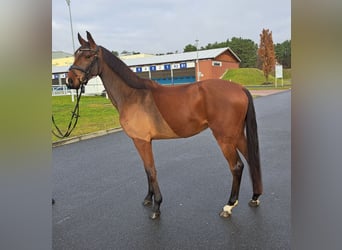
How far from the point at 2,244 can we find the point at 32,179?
216 millimetres

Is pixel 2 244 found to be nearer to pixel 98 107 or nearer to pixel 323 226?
pixel 323 226

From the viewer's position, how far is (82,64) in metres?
2.58

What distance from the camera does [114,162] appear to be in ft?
16.0

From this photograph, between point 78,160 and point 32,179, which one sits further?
point 78,160

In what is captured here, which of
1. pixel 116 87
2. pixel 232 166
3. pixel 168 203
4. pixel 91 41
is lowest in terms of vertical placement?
pixel 168 203

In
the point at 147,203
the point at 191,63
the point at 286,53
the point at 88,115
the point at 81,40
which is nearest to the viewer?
the point at 286,53

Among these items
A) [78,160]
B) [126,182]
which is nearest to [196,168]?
[126,182]

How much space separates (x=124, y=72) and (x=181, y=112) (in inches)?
27.1

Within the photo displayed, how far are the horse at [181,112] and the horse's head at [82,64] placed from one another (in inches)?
4.8

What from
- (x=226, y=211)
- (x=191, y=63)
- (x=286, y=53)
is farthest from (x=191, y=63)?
(x=286, y=53)

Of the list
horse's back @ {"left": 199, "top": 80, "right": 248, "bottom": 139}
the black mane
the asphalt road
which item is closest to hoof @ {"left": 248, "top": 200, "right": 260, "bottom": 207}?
the asphalt road

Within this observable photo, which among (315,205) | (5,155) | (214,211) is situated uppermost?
(5,155)

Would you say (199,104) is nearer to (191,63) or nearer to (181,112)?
(181,112)

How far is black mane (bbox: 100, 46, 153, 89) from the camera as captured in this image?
2.72 m
